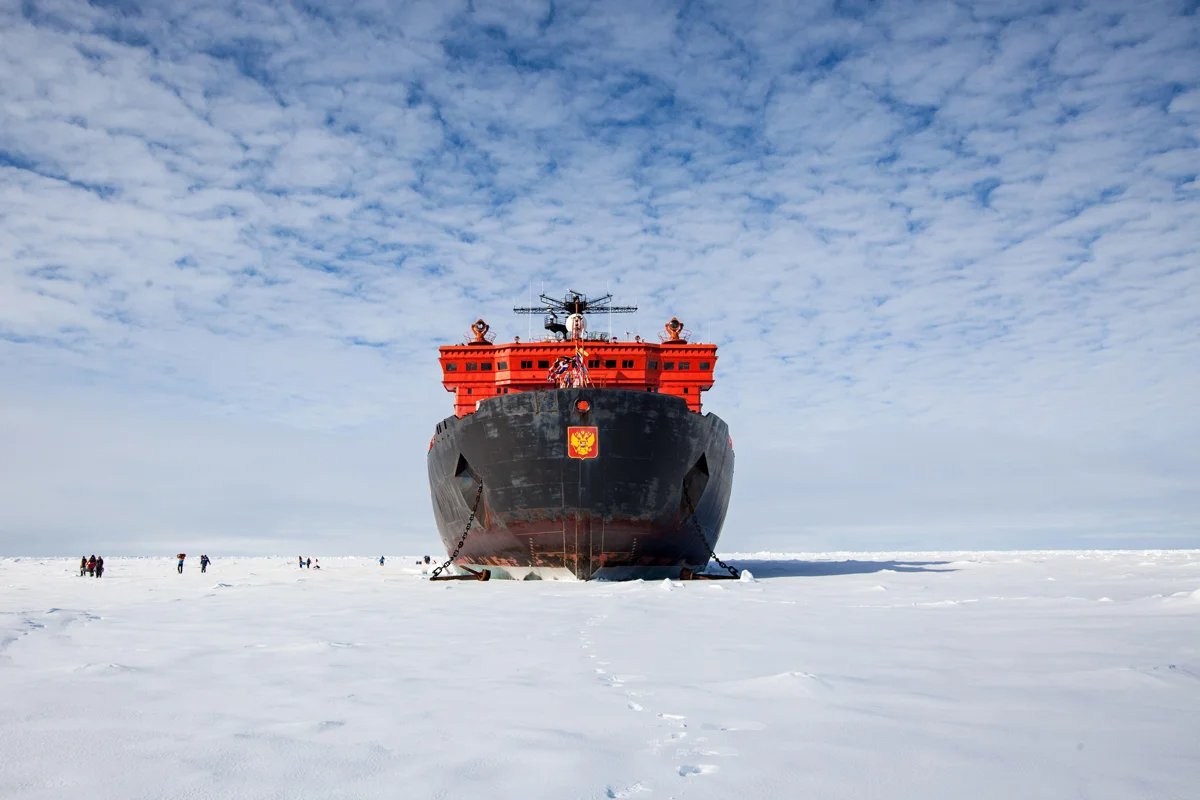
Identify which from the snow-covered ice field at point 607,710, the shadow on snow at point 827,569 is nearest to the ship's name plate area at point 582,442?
the shadow on snow at point 827,569

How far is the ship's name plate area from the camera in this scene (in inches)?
647

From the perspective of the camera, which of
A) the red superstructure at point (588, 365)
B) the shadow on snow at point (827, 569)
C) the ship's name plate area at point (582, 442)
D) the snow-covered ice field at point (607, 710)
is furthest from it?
the red superstructure at point (588, 365)

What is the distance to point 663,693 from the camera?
4.07 meters

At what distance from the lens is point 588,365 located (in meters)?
25.7

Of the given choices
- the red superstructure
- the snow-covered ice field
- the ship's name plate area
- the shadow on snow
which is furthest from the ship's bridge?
the snow-covered ice field

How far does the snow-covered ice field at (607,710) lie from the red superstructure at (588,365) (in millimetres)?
18453

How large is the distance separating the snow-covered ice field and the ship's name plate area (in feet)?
29.3

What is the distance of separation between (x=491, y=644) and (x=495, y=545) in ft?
39.4

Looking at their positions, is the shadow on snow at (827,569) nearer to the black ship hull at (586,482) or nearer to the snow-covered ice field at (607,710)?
the black ship hull at (586,482)

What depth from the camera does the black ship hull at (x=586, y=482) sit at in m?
16.5

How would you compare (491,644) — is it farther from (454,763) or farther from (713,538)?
(713,538)

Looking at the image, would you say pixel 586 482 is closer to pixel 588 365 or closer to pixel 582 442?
pixel 582 442

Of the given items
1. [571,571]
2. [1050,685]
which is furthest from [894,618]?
[571,571]

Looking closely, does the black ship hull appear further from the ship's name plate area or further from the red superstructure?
the red superstructure
